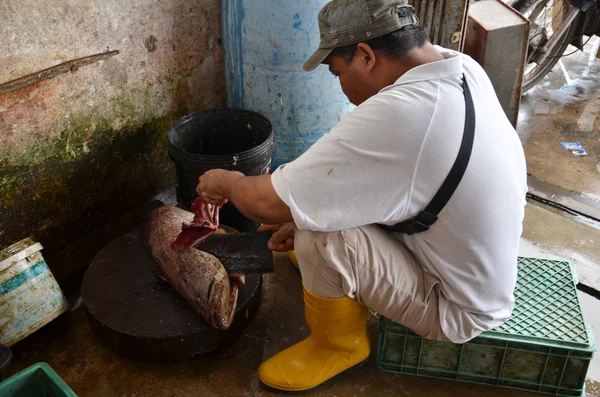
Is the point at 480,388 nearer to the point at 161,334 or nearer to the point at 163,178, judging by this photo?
the point at 161,334

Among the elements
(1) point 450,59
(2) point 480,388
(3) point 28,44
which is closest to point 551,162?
(2) point 480,388

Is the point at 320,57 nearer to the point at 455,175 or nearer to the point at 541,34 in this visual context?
the point at 455,175

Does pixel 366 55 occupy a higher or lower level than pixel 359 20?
lower

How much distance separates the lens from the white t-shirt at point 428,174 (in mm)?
1832

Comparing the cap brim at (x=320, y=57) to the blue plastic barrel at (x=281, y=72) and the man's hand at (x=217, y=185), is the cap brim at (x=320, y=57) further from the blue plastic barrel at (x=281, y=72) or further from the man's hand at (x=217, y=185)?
the blue plastic barrel at (x=281, y=72)

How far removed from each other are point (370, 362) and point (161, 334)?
1.03 m

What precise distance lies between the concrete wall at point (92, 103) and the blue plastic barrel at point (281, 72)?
259mm

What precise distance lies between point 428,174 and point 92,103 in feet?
7.07

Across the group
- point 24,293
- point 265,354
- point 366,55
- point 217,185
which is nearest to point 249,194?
point 217,185

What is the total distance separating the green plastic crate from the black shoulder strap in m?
0.70

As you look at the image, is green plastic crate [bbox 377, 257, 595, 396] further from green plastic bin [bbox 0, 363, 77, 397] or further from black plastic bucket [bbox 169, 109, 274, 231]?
green plastic bin [bbox 0, 363, 77, 397]

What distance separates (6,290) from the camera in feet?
8.47

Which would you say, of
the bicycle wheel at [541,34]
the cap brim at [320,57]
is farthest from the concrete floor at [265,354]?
the bicycle wheel at [541,34]

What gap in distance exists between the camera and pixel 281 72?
143 inches
